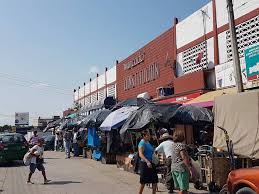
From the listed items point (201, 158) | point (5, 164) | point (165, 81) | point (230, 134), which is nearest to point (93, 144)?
point (5, 164)

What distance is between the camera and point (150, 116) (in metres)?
14.0

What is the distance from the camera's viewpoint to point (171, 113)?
571 inches

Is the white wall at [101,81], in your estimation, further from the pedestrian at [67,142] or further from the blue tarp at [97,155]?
the blue tarp at [97,155]

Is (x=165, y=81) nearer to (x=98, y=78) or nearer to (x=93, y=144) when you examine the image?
(x=93, y=144)

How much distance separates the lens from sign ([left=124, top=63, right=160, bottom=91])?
29500mm

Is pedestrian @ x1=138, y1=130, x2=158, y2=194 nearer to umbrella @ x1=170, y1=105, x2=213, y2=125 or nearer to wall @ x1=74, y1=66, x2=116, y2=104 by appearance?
umbrella @ x1=170, y1=105, x2=213, y2=125

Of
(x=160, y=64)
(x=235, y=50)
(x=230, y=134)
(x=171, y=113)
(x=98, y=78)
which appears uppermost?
(x=98, y=78)

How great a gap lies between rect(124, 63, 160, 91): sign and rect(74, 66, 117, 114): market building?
198 cm

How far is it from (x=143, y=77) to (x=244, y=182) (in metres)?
24.9

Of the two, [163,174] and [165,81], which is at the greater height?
[165,81]

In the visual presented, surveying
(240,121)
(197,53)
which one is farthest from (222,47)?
(240,121)

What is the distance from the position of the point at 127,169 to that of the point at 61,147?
19.7 m

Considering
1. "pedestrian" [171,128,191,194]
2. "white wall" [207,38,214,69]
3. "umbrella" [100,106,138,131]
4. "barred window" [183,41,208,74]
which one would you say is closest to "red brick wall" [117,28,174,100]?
"barred window" [183,41,208,74]

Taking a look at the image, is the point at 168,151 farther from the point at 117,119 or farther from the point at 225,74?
the point at 225,74
